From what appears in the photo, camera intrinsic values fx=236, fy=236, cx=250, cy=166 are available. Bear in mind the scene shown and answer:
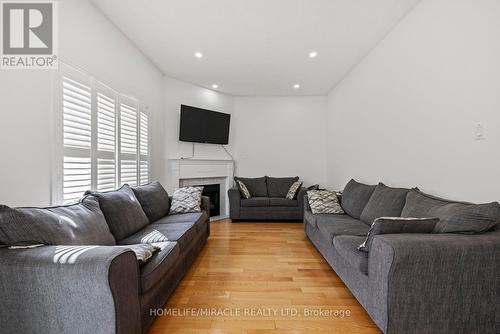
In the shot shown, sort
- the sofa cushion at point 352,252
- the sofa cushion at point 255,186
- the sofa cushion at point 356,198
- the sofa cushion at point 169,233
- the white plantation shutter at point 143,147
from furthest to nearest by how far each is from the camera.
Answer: the sofa cushion at point 255,186, the white plantation shutter at point 143,147, the sofa cushion at point 356,198, the sofa cushion at point 169,233, the sofa cushion at point 352,252

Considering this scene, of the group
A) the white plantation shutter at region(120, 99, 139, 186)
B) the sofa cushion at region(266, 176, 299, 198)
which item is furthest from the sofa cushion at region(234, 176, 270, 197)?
the white plantation shutter at region(120, 99, 139, 186)

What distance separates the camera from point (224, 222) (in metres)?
4.82

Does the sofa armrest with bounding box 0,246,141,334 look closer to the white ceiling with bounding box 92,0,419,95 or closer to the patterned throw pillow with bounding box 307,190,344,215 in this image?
the white ceiling with bounding box 92,0,419,95

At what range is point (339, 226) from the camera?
2.57 meters

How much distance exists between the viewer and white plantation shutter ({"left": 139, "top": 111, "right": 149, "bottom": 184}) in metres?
3.69

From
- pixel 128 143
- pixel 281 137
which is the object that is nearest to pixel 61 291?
pixel 128 143

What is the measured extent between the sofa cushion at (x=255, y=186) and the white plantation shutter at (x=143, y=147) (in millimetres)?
1922

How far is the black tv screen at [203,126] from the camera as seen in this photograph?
4.65 meters

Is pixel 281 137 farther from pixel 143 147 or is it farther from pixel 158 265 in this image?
pixel 158 265

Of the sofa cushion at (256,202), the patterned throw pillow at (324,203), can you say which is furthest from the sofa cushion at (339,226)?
the sofa cushion at (256,202)

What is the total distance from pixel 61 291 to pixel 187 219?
5.66 feet

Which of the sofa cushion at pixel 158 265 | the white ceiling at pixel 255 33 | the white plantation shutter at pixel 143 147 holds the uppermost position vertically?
the white ceiling at pixel 255 33

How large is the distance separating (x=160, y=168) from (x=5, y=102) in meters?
2.66

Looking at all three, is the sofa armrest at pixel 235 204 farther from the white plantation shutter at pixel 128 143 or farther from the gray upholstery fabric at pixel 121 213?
the gray upholstery fabric at pixel 121 213
